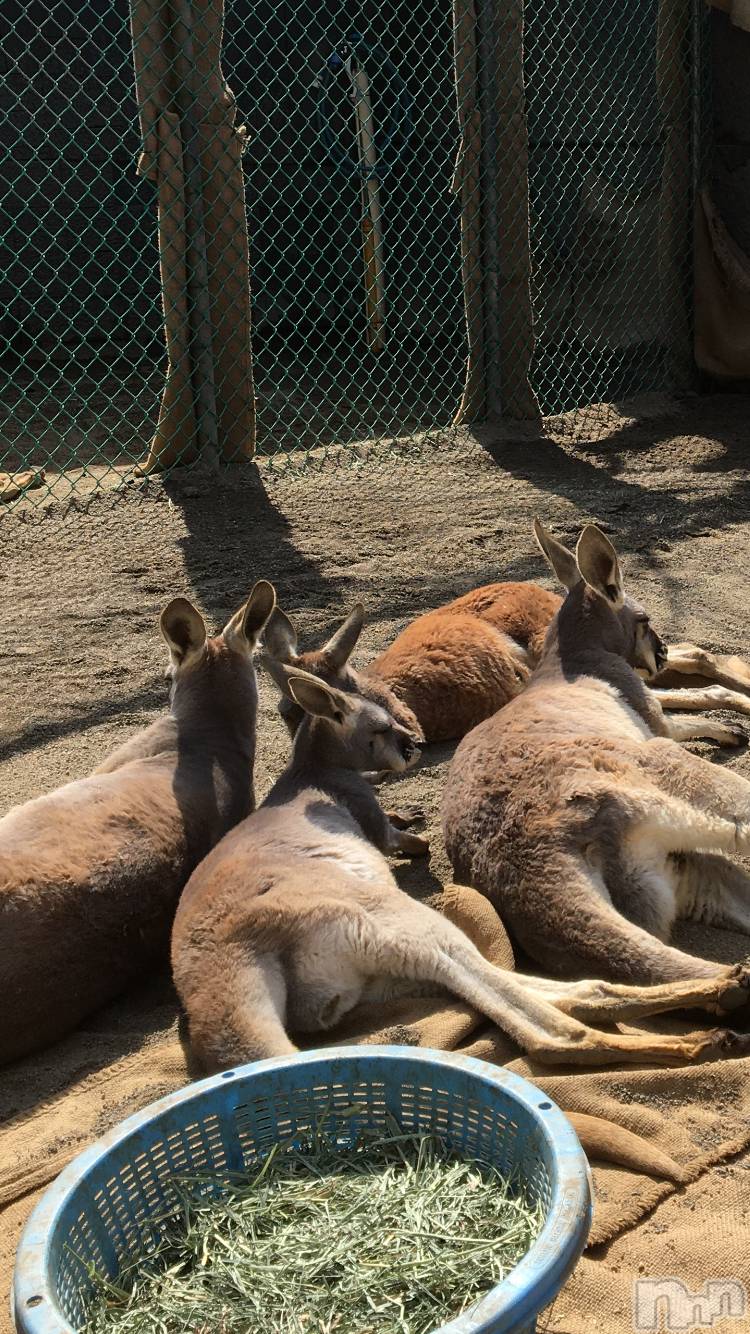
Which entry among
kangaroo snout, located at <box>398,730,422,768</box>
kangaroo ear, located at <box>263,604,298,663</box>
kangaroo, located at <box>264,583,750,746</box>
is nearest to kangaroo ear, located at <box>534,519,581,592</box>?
kangaroo, located at <box>264,583,750,746</box>

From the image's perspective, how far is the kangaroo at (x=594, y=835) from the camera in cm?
309

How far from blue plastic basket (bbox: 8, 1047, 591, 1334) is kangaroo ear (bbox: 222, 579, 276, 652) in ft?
6.40

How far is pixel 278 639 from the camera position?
14.2 ft

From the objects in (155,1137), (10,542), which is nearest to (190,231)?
(10,542)

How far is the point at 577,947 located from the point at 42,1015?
1192 mm

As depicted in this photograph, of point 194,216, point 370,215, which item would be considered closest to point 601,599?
point 194,216

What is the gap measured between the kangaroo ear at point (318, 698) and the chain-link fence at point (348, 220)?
3554 millimetres

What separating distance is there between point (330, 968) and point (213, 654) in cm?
152

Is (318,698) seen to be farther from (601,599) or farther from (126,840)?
(601,599)

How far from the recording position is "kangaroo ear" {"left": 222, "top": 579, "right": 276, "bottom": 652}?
13.8 feet

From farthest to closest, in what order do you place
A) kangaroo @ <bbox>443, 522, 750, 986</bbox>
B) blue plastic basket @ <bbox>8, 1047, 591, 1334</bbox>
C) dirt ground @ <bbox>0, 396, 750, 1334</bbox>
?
dirt ground @ <bbox>0, 396, 750, 1334</bbox>, kangaroo @ <bbox>443, 522, 750, 986</bbox>, blue plastic basket @ <bbox>8, 1047, 591, 1334</bbox>

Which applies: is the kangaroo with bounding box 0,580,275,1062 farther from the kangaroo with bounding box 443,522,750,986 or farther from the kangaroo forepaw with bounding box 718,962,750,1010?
the kangaroo forepaw with bounding box 718,962,750,1010

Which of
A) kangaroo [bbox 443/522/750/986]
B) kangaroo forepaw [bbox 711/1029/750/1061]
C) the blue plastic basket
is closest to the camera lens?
the blue plastic basket

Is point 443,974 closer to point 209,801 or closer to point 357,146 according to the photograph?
point 209,801
